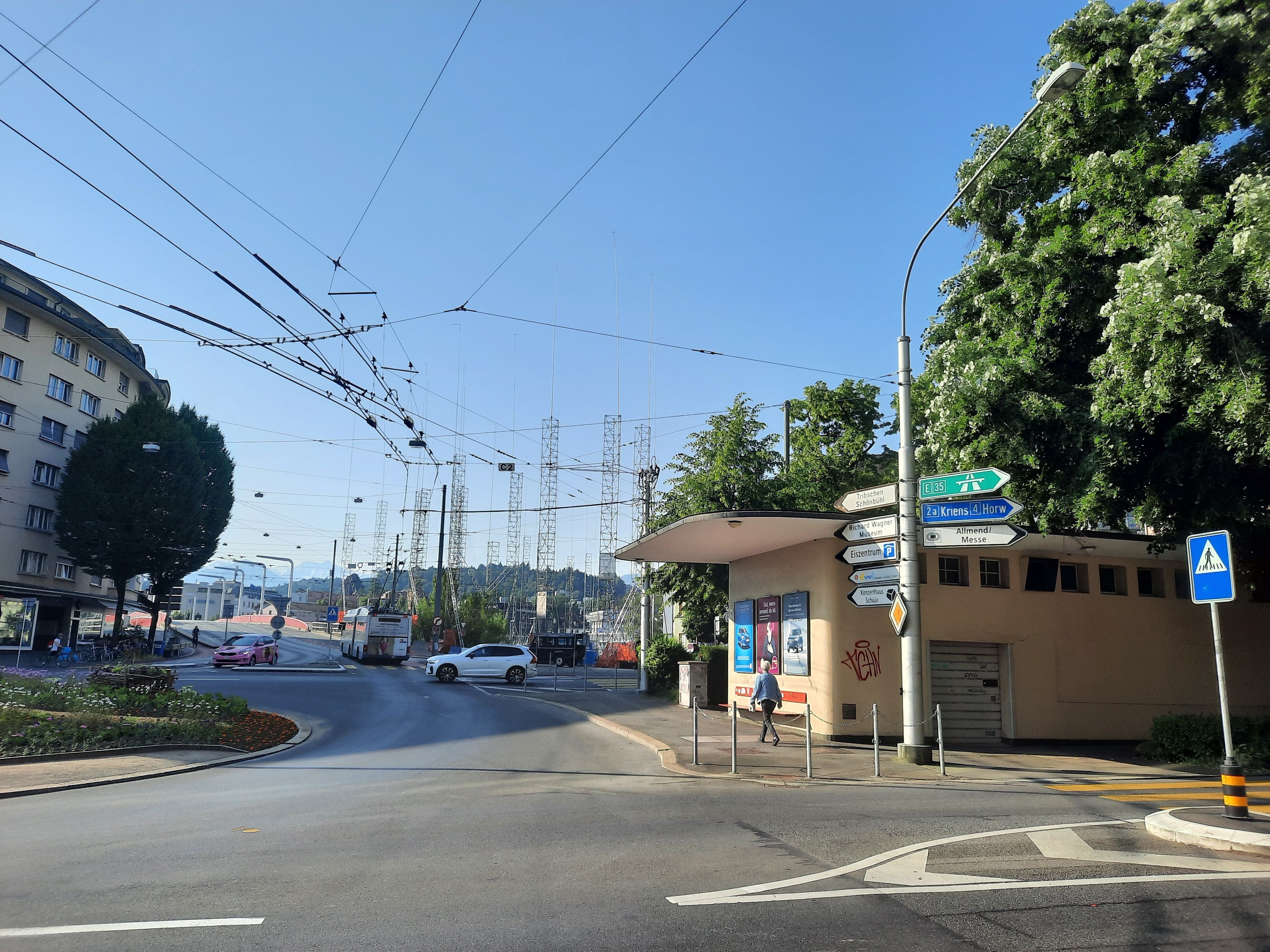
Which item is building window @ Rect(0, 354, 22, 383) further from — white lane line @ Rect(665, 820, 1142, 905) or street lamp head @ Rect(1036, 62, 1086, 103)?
white lane line @ Rect(665, 820, 1142, 905)

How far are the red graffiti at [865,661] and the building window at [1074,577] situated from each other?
4852 mm

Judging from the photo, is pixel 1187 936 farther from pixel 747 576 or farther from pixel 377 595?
pixel 377 595

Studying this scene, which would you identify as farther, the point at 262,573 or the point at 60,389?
the point at 262,573

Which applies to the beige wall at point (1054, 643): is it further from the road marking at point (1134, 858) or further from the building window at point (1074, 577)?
the road marking at point (1134, 858)

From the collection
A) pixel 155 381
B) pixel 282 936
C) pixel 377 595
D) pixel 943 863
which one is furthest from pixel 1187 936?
pixel 377 595

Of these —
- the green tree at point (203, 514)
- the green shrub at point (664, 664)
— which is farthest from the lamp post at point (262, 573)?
the green shrub at point (664, 664)

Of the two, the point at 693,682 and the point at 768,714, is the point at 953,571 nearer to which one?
the point at 768,714

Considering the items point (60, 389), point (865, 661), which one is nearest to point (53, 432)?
point (60, 389)

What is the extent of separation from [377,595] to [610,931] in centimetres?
9026

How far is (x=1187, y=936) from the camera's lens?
5.16 m

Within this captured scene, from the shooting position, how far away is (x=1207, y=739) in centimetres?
1478

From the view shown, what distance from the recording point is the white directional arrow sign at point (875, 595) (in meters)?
13.9

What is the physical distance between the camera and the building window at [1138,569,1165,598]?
19281mm

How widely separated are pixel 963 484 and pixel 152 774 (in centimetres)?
1304
